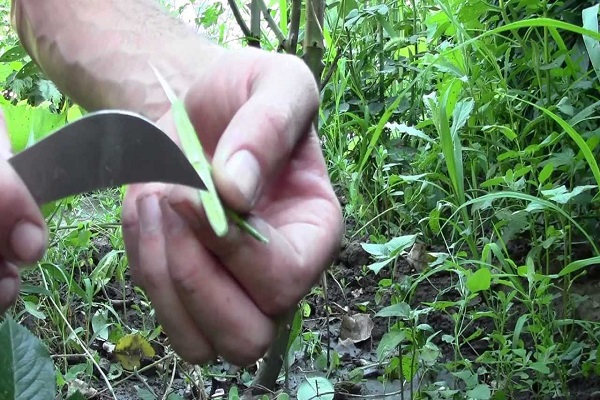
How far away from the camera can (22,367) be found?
2.26 feet

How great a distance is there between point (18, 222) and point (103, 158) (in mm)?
116

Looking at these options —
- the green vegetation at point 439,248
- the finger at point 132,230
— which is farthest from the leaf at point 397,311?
the finger at point 132,230

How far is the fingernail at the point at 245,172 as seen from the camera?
1.86 ft

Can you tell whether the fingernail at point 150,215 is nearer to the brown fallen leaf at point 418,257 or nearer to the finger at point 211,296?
the finger at point 211,296

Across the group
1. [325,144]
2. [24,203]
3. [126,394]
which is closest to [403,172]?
[325,144]

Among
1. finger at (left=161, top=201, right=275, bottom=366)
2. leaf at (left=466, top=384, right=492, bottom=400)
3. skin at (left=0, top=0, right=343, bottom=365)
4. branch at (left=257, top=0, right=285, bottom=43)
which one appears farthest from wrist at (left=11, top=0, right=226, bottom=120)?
leaf at (left=466, top=384, right=492, bottom=400)

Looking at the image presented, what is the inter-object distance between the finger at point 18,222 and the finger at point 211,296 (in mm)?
108

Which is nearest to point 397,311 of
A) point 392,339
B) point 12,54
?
point 392,339

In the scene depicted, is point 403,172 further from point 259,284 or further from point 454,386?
point 259,284

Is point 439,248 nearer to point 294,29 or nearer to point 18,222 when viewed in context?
point 294,29

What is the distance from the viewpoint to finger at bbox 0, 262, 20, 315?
64cm

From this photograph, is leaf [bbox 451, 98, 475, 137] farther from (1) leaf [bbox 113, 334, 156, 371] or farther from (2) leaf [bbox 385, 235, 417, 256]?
(1) leaf [bbox 113, 334, 156, 371]

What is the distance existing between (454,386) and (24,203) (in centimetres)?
69

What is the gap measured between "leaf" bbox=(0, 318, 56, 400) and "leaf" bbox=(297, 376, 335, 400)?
0.36 metres
